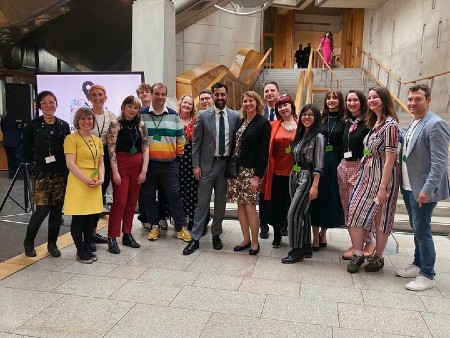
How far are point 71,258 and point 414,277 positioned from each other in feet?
10.2

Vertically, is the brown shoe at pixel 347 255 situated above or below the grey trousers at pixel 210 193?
below

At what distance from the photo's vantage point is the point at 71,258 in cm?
377

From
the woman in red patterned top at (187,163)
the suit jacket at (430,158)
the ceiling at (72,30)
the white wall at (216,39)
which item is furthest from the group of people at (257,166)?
the white wall at (216,39)

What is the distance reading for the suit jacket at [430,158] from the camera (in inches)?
117

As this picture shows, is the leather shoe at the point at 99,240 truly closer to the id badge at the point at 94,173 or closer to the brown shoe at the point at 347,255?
the id badge at the point at 94,173

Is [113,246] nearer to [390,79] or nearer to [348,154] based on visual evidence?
[348,154]

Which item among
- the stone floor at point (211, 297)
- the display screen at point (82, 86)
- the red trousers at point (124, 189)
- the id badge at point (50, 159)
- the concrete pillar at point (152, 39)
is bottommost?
the stone floor at point (211, 297)

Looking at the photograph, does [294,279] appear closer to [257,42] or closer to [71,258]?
[71,258]

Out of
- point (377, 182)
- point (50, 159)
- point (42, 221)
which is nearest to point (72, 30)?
point (50, 159)

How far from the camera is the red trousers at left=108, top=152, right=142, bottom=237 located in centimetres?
393

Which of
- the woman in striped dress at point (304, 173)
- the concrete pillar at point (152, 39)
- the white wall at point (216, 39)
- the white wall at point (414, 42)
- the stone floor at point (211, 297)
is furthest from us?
the white wall at point (216, 39)

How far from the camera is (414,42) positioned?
12.1 meters

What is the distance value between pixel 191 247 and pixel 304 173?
1338 millimetres

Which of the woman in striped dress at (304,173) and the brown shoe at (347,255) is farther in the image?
the brown shoe at (347,255)
